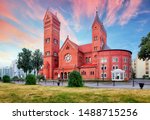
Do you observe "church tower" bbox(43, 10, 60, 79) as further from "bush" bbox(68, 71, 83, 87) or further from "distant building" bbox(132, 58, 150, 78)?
"distant building" bbox(132, 58, 150, 78)

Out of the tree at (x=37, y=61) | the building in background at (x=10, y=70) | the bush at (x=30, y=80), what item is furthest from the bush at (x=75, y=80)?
the tree at (x=37, y=61)

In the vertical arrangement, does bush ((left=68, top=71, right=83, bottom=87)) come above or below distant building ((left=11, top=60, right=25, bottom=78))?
below

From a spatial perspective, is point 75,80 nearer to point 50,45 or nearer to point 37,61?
point 50,45

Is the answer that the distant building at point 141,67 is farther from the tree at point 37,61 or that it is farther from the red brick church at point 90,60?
the tree at point 37,61

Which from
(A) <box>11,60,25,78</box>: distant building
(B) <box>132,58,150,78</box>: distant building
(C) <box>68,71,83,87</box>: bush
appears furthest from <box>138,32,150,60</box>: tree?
(A) <box>11,60,25,78</box>: distant building

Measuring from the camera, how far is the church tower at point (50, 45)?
12.3 m

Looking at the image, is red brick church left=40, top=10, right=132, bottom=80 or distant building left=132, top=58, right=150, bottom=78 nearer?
distant building left=132, top=58, right=150, bottom=78

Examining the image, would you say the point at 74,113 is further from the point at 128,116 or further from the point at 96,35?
the point at 96,35

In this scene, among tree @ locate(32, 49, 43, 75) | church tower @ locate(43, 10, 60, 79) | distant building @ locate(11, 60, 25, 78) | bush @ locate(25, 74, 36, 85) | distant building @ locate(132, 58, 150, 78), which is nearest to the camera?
church tower @ locate(43, 10, 60, 79)

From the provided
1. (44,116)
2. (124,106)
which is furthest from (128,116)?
(44,116)

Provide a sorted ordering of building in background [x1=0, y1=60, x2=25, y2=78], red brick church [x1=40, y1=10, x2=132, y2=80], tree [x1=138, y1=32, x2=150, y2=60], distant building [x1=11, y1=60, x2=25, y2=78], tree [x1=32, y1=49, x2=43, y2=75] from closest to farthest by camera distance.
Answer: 1. building in background [x1=0, y1=60, x2=25, y2=78]
2. distant building [x1=11, y1=60, x2=25, y2=78]
3. tree [x1=138, y1=32, x2=150, y2=60]
4. tree [x1=32, y1=49, x2=43, y2=75]
5. red brick church [x1=40, y1=10, x2=132, y2=80]

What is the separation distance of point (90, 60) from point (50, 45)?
638 cm

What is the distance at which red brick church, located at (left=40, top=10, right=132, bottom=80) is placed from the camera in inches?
677

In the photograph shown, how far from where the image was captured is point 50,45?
15.9 meters
